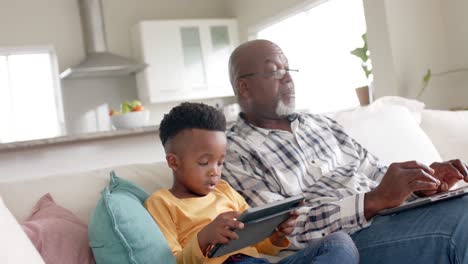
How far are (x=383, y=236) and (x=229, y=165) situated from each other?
49 centimetres

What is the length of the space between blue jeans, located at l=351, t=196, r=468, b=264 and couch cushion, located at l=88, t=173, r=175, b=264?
52cm

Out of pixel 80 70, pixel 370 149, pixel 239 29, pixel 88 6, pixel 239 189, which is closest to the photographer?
pixel 239 189

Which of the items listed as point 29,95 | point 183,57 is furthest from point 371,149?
point 29,95

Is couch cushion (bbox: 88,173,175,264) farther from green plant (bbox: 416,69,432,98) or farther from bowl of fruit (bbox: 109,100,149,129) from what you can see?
green plant (bbox: 416,69,432,98)

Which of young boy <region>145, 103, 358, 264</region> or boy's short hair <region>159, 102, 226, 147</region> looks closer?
young boy <region>145, 103, 358, 264</region>

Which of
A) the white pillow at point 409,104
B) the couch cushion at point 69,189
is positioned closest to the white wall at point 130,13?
the white pillow at point 409,104

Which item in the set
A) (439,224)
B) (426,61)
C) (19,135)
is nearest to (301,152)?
(439,224)

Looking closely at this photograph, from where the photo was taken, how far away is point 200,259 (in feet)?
3.90

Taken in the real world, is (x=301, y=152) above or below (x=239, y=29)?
below

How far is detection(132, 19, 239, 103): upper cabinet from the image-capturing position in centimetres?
614

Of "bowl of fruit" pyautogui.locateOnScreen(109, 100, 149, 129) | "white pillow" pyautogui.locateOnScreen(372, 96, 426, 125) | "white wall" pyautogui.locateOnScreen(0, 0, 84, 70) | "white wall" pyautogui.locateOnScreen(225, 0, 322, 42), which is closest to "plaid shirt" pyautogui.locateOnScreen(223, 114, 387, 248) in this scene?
"white pillow" pyautogui.locateOnScreen(372, 96, 426, 125)

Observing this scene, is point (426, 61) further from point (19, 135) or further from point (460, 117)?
point (19, 135)

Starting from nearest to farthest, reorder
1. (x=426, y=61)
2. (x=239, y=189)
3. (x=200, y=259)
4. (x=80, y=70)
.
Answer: (x=200, y=259), (x=239, y=189), (x=426, y=61), (x=80, y=70)

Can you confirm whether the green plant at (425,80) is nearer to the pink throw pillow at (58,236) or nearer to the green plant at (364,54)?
the green plant at (364,54)
